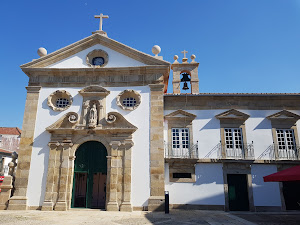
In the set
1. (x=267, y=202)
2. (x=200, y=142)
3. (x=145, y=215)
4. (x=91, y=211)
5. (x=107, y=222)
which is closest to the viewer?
(x=107, y=222)

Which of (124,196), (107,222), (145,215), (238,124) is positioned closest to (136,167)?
(124,196)

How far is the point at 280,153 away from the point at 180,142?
194 inches

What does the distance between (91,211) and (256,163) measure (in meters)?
8.02

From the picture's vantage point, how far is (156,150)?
11414 millimetres

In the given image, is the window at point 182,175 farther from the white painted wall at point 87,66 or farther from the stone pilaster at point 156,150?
the white painted wall at point 87,66

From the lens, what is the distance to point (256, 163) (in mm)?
12133

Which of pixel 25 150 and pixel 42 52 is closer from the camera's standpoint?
pixel 25 150

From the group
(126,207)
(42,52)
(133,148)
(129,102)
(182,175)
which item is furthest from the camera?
(42,52)

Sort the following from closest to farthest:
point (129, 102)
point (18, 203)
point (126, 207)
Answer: point (126, 207) < point (18, 203) < point (129, 102)

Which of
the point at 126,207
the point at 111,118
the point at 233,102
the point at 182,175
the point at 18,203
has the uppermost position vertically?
the point at 233,102

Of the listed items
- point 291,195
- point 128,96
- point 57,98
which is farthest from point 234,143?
point 57,98

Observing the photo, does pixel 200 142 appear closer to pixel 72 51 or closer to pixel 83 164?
pixel 83 164

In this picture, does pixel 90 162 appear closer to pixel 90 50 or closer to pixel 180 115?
pixel 180 115

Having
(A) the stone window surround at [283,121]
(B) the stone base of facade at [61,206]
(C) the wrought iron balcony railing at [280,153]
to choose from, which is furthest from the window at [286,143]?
(B) the stone base of facade at [61,206]
